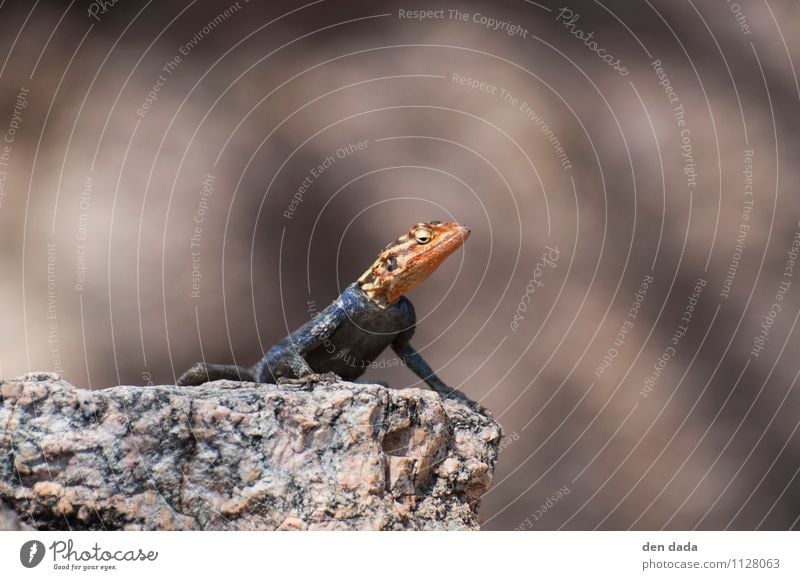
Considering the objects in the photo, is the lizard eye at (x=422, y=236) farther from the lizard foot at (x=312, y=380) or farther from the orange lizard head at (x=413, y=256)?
the lizard foot at (x=312, y=380)

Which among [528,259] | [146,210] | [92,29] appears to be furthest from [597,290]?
[92,29]

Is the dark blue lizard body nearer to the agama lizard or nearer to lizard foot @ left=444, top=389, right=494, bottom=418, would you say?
the agama lizard

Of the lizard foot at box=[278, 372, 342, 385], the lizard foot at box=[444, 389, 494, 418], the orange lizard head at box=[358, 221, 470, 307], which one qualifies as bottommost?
the lizard foot at box=[444, 389, 494, 418]

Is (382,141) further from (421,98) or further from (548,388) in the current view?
(548,388)

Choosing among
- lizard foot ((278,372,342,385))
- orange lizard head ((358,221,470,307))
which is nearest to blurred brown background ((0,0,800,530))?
orange lizard head ((358,221,470,307))

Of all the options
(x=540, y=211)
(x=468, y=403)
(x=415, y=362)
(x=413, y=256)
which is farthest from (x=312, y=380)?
(x=540, y=211)

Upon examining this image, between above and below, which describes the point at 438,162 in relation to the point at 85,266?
above
